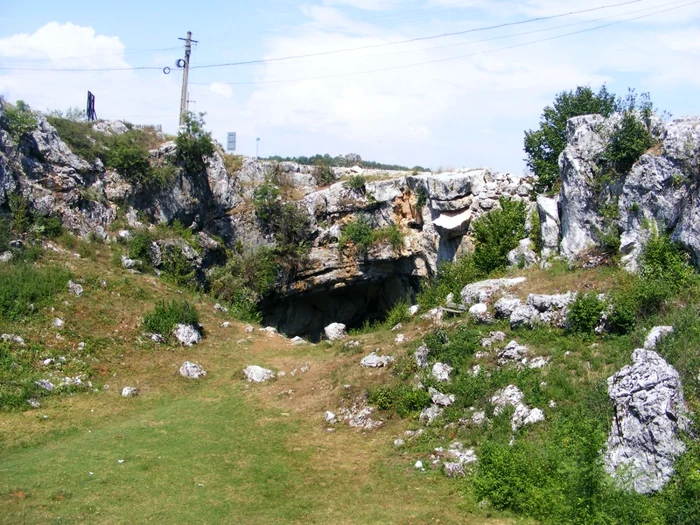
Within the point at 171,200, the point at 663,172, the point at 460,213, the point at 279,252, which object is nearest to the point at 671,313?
the point at 663,172

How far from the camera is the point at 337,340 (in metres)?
21.2

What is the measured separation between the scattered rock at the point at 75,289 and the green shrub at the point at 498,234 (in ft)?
43.7

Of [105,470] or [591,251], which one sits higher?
[591,251]

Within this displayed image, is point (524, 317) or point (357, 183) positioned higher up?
point (357, 183)

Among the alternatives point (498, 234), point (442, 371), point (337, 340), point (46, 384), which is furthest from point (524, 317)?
point (46, 384)

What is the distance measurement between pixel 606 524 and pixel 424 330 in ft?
32.2

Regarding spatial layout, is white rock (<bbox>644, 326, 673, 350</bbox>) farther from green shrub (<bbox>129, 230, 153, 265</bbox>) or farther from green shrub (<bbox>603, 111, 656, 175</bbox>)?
green shrub (<bbox>129, 230, 153, 265</bbox>)

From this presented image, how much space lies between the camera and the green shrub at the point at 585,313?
14.8m

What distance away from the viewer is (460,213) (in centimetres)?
2556

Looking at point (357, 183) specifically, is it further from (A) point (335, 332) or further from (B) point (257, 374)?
(B) point (257, 374)

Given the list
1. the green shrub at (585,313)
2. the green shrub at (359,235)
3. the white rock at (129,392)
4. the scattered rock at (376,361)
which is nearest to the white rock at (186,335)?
the white rock at (129,392)

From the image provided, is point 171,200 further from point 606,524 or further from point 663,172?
point 606,524

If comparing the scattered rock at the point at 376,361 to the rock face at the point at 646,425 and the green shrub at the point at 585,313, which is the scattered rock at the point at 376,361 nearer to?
the green shrub at the point at 585,313

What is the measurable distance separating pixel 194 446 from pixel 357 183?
55.4 feet
